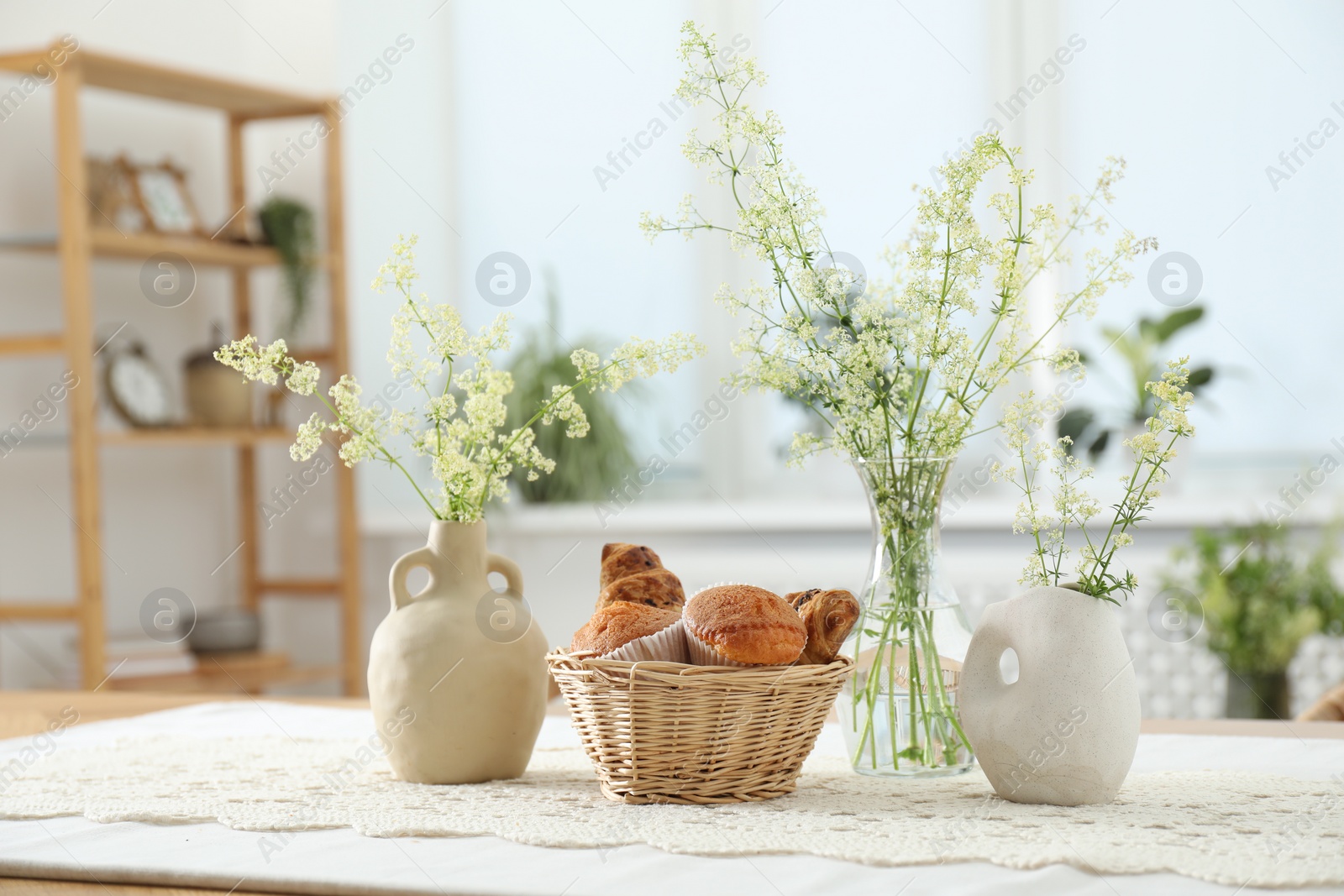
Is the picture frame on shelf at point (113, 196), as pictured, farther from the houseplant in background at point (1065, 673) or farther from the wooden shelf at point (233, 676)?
the houseplant in background at point (1065, 673)

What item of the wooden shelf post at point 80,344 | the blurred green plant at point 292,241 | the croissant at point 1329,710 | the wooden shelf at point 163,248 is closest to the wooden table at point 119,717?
the croissant at point 1329,710

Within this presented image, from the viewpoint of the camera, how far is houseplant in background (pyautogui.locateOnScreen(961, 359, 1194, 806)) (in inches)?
34.3

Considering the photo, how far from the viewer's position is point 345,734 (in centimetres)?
127

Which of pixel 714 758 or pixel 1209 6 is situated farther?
pixel 1209 6

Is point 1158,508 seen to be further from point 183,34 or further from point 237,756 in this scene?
point 183,34

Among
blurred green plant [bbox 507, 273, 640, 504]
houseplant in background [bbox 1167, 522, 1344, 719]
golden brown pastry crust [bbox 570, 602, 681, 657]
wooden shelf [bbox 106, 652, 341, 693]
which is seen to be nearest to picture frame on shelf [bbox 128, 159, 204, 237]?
blurred green plant [bbox 507, 273, 640, 504]

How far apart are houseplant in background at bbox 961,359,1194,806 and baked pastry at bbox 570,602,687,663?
200 millimetres

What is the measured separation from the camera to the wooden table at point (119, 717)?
78cm

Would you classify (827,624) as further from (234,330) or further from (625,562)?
(234,330)

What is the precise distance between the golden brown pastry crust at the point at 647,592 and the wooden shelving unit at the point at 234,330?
197 cm

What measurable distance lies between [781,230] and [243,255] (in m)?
2.40

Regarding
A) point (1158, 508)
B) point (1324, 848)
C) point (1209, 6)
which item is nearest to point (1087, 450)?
point (1158, 508)

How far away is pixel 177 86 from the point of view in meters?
2.98

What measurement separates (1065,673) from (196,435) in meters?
2.51
